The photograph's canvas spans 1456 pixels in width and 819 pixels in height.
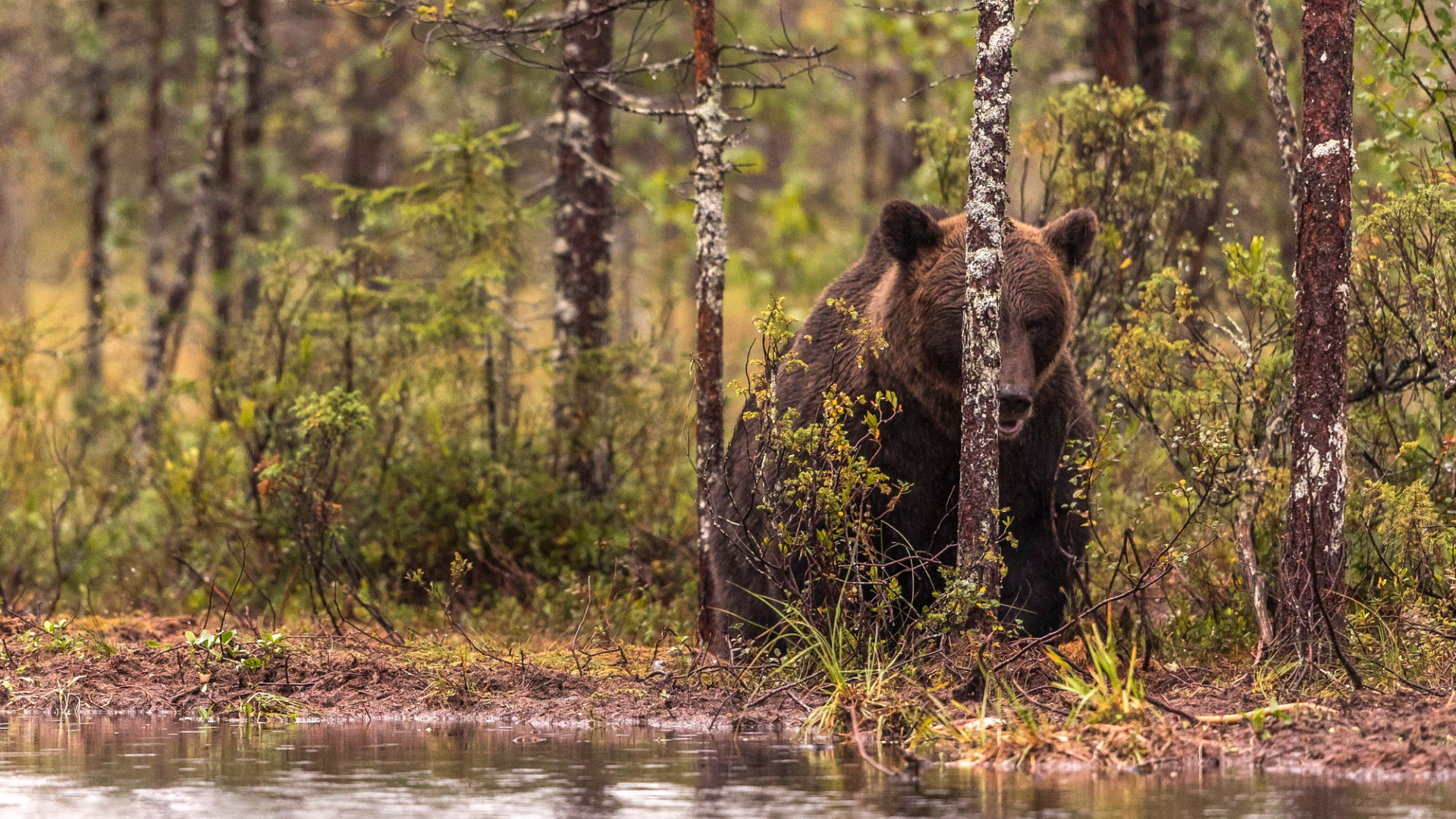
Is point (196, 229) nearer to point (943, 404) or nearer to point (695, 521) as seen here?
point (695, 521)

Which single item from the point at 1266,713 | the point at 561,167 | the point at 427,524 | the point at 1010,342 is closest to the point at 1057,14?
the point at 561,167

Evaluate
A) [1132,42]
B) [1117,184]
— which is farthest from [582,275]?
[1132,42]

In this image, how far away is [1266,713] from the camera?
7.38 m

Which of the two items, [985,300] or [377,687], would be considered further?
[377,687]

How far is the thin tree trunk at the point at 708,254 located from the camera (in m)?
10.2

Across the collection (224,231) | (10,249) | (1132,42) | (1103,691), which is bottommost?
(1103,691)

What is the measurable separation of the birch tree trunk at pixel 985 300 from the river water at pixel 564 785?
4.58 feet

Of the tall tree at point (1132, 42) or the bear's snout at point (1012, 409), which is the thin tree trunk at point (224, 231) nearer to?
the tall tree at point (1132, 42)

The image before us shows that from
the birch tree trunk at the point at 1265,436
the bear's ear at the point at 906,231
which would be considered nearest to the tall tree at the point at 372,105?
the bear's ear at the point at 906,231

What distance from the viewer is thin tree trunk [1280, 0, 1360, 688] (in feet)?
26.4

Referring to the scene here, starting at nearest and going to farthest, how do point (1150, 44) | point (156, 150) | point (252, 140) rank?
point (1150, 44) → point (156, 150) → point (252, 140)

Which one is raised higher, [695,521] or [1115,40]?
[1115,40]

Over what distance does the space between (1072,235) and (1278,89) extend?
1.43 m

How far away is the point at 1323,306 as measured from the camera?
8.07m
